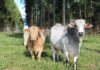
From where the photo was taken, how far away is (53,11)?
209 feet

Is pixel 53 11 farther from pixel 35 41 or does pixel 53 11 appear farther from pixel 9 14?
pixel 35 41

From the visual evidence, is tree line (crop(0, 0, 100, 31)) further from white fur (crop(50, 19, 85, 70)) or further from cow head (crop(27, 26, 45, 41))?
white fur (crop(50, 19, 85, 70))

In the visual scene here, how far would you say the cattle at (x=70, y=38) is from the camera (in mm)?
13031

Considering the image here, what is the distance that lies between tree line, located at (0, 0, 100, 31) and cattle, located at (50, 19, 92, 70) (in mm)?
41328

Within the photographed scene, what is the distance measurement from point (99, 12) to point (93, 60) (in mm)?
47112

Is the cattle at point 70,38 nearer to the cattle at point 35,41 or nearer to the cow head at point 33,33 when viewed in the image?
the cattle at point 35,41

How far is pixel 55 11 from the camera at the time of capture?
64.7 m

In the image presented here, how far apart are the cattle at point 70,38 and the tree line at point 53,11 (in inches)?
1627

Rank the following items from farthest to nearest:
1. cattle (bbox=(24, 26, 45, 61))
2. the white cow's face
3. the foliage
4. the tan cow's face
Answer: the foliage
cattle (bbox=(24, 26, 45, 61))
the tan cow's face
the white cow's face

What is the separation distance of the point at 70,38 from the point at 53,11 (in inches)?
1966

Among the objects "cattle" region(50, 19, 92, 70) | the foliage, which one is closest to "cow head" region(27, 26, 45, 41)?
"cattle" region(50, 19, 92, 70)

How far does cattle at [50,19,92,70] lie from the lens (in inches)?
513

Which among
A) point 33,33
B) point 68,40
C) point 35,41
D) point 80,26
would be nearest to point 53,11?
point 35,41

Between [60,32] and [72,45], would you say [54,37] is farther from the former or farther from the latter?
[72,45]
